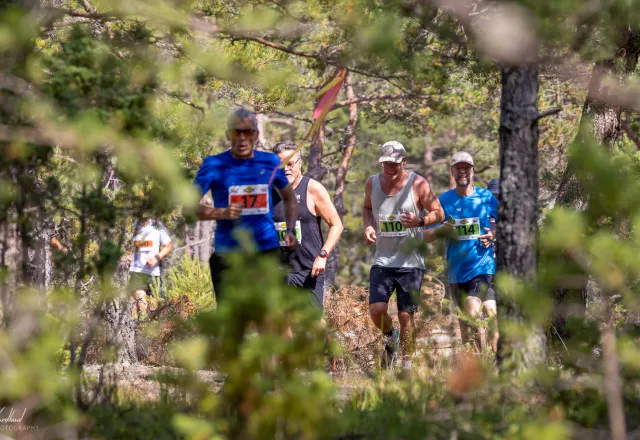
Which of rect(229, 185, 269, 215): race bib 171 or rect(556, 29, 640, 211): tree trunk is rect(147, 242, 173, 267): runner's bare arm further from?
rect(229, 185, 269, 215): race bib 171

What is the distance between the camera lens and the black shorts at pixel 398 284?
8.73m

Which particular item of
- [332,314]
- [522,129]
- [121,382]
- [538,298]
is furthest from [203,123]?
[332,314]

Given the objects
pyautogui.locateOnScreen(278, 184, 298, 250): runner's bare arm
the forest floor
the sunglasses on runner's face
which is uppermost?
the sunglasses on runner's face

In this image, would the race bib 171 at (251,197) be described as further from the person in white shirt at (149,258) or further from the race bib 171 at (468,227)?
the person in white shirt at (149,258)

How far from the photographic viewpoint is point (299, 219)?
8.58 meters

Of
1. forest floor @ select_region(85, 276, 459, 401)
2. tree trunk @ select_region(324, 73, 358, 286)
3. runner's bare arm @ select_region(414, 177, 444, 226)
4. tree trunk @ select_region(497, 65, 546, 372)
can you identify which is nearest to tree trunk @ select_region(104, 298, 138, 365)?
forest floor @ select_region(85, 276, 459, 401)

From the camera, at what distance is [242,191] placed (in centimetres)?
672

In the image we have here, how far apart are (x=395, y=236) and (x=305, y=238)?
2.73ft

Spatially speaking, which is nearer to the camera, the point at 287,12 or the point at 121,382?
the point at 287,12

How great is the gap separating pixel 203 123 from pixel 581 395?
242 centimetres

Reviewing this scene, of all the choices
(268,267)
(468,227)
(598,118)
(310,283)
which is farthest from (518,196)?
(468,227)

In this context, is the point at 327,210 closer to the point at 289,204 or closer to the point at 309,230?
the point at 309,230

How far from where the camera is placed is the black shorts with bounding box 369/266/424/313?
8734mm

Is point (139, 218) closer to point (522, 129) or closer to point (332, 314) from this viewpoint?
point (522, 129)
